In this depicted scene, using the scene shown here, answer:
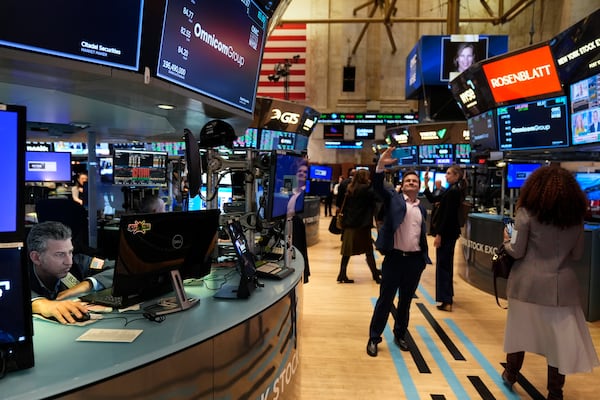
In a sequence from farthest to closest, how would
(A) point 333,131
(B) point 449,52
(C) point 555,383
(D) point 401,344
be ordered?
1. (A) point 333,131
2. (B) point 449,52
3. (D) point 401,344
4. (C) point 555,383

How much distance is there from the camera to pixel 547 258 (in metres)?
2.91

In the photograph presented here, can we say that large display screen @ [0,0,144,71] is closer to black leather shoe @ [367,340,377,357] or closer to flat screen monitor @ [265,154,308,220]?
flat screen monitor @ [265,154,308,220]

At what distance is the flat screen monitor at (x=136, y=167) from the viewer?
473 cm

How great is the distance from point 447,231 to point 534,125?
2427mm

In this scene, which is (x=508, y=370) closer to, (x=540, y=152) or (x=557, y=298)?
(x=557, y=298)

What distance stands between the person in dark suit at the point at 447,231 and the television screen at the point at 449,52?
7.69m

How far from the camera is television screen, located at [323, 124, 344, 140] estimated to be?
62.0ft

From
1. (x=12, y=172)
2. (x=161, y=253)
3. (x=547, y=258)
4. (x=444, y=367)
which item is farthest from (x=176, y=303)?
(x=444, y=367)

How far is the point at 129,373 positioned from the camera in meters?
1.45

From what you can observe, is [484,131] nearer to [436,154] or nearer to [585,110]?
[585,110]

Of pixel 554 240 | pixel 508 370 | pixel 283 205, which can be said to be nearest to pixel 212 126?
pixel 283 205

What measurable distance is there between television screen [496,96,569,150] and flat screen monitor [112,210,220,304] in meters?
5.41

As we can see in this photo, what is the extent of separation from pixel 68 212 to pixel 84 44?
2.66 metres

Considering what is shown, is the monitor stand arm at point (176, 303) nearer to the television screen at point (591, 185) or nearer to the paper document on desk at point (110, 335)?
the paper document on desk at point (110, 335)
